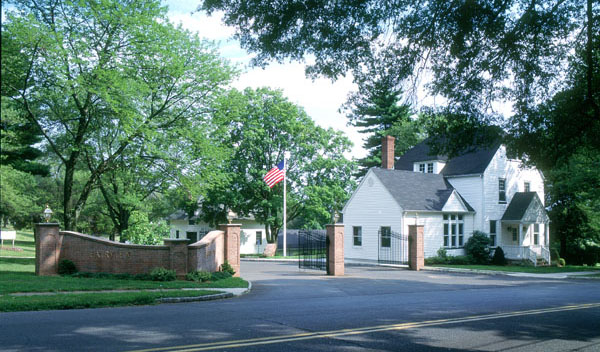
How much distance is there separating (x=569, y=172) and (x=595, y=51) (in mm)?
21576

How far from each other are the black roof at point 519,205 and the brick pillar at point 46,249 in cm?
2914

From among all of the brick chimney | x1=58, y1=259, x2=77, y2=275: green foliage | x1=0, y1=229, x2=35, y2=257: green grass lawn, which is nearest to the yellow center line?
x1=58, y1=259, x2=77, y2=275: green foliage

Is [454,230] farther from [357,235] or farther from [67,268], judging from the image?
[67,268]

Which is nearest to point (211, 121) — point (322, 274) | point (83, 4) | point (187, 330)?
point (83, 4)

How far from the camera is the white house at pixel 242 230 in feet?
165

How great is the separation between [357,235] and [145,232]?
15.3 m

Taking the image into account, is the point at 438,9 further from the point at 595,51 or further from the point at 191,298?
the point at 191,298

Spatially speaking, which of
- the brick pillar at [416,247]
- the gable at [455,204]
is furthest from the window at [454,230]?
the brick pillar at [416,247]

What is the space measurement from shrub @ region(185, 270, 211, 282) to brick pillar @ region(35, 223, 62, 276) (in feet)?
17.0

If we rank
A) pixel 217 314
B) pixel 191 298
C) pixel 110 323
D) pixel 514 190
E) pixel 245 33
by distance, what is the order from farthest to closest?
pixel 514 190
pixel 191 298
pixel 245 33
pixel 217 314
pixel 110 323

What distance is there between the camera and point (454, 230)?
113 ft

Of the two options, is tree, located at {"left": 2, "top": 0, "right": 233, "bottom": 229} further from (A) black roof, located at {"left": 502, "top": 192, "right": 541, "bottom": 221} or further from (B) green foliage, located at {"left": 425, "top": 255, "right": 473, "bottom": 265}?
(A) black roof, located at {"left": 502, "top": 192, "right": 541, "bottom": 221}

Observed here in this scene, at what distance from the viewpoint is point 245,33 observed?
12.0 metres

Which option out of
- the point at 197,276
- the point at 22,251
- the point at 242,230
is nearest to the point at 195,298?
the point at 197,276
